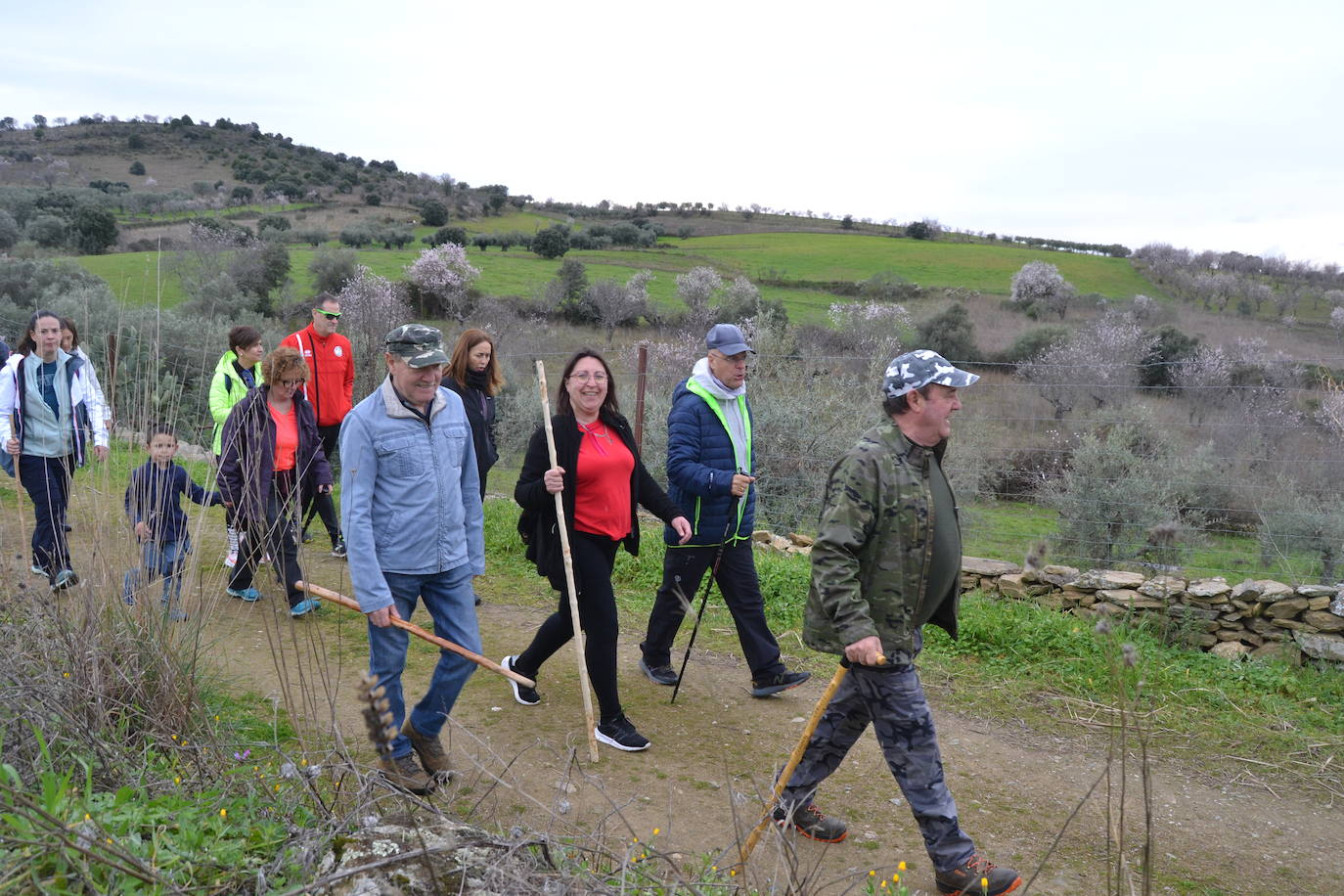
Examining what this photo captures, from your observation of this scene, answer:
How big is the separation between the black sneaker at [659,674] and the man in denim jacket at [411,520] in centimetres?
179

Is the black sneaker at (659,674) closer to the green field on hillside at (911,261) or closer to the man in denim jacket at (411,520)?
the man in denim jacket at (411,520)

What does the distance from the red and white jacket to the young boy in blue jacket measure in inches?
70.6

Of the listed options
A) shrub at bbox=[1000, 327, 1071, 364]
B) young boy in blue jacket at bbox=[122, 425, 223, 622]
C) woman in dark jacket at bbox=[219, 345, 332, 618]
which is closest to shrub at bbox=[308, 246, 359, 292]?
shrub at bbox=[1000, 327, 1071, 364]

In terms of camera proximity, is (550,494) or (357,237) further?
(357,237)

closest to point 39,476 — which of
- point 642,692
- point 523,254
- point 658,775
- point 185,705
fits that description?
point 185,705

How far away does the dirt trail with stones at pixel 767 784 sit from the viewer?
3.71 meters

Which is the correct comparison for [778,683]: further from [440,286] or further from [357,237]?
[357,237]

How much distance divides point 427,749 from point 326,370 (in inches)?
171

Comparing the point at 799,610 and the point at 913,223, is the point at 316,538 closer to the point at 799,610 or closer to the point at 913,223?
the point at 799,610

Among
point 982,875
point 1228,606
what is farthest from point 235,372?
point 1228,606

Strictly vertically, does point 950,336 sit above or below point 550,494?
above

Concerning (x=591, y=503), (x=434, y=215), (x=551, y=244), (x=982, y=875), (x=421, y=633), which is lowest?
(x=982, y=875)

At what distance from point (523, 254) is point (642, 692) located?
4158 centimetres

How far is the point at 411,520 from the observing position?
12.5 feet
